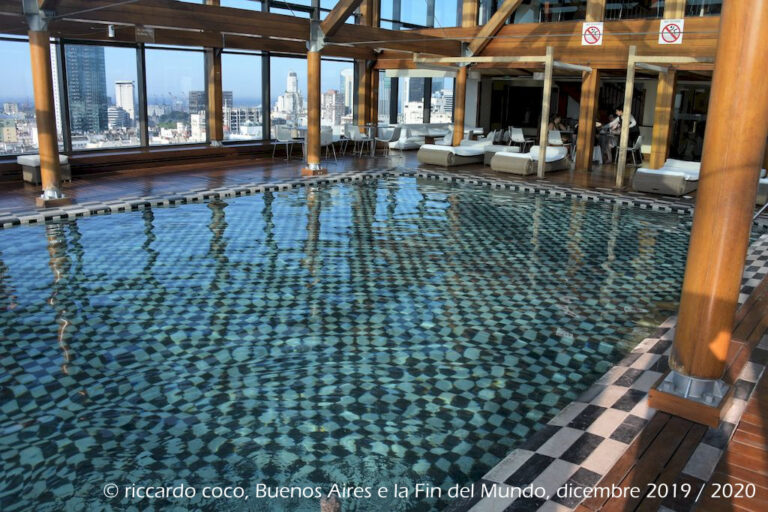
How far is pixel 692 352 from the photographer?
3348 mm

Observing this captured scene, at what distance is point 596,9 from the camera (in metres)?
14.1

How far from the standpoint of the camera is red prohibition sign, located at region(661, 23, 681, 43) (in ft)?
39.9

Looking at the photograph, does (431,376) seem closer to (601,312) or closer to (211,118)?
(601,312)

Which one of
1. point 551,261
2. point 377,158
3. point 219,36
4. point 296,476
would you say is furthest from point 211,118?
point 296,476

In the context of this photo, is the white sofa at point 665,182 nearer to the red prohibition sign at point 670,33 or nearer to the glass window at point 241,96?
the red prohibition sign at point 670,33

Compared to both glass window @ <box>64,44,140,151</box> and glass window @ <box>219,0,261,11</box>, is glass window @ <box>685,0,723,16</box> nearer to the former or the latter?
glass window @ <box>219,0,261,11</box>

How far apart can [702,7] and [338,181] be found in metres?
7.98

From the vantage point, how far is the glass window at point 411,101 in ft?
63.7

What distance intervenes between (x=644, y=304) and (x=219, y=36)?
35.9 feet

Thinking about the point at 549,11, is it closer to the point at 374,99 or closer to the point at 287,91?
the point at 374,99

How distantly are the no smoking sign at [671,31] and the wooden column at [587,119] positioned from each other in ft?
6.42

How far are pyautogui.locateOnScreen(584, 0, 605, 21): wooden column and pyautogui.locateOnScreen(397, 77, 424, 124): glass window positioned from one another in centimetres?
639

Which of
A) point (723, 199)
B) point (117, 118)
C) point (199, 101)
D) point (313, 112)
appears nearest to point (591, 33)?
point (313, 112)

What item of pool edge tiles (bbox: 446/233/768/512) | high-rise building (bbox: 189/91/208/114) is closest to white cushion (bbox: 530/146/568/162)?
high-rise building (bbox: 189/91/208/114)
